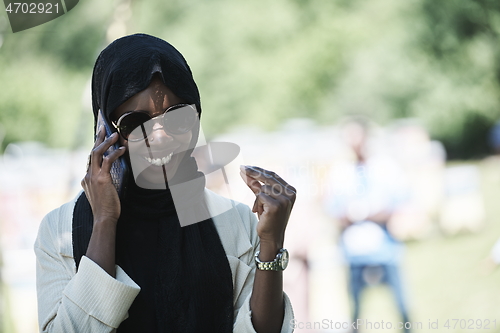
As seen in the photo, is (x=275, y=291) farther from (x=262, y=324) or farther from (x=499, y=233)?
(x=499, y=233)

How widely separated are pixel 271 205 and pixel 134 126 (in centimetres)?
46

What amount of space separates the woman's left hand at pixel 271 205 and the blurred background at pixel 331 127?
→ 3617 millimetres

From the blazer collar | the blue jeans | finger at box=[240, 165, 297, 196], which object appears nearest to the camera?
finger at box=[240, 165, 297, 196]

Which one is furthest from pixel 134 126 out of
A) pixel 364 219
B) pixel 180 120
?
pixel 364 219

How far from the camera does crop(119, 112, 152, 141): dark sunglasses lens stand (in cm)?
146

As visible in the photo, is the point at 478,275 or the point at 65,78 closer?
the point at 478,275

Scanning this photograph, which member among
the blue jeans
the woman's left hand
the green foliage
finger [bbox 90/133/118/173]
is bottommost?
the woman's left hand

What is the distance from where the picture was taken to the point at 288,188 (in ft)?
4.73

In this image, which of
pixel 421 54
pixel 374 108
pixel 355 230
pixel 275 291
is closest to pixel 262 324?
pixel 275 291

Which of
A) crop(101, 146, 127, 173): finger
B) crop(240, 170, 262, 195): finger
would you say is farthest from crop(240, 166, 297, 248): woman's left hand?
crop(101, 146, 127, 173): finger

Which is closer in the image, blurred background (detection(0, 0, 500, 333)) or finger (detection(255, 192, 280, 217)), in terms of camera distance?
finger (detection(255, 192, 280, 217))

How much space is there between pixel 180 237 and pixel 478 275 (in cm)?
586

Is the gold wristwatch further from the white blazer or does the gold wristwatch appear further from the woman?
the white blazer

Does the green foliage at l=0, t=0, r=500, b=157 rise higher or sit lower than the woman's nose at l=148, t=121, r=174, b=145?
higher
